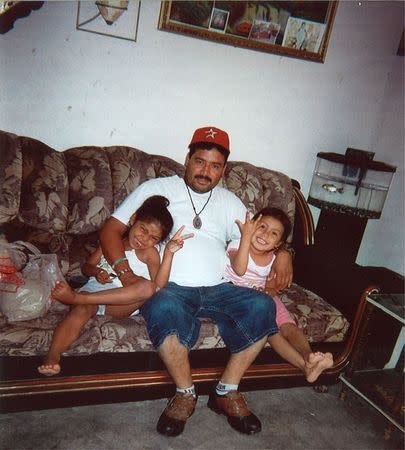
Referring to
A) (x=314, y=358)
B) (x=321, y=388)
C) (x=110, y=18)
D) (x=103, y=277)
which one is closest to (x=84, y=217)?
(x=103, y=277)

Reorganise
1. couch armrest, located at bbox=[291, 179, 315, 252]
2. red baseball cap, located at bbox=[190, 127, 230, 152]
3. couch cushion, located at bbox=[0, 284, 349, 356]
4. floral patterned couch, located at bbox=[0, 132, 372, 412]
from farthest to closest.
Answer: couch armrest, located at bbox=[291, 179, 315, 252], red baseball cap, located at bbox=[190, 127, 230, 152], floral patterned couch, located at bbox=[0, 132, 372, 412], couch cushion, located at bbox=[0, 284, 349, 356]

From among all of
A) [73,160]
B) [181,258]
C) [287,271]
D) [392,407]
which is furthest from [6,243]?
[392,407]

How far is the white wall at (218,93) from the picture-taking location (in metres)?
2.09

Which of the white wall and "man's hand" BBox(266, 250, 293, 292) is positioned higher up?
the white wall

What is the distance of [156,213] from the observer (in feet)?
5.90

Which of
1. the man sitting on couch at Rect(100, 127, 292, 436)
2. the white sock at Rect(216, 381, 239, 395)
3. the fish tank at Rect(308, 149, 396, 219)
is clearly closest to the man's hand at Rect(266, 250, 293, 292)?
the man sitting on couch at Rect(100, 127, 292, 436)

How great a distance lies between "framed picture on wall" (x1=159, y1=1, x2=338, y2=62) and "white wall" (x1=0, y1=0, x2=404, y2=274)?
0.21 feet

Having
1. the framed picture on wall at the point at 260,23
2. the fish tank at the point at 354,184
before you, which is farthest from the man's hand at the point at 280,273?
the framed picture on wall at the point at 260,23

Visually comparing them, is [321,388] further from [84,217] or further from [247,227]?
[84,217]

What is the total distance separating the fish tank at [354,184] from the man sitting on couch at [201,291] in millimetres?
795

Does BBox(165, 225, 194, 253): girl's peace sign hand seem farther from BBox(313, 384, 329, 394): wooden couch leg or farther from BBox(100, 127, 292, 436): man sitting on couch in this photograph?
BBox(313, 384, 329, 394): wooden couch leg

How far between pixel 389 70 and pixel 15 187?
8.88 ft

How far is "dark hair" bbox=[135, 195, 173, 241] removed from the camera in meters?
1.79

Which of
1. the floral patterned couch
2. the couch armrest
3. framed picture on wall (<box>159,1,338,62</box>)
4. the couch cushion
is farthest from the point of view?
the couch armrest
